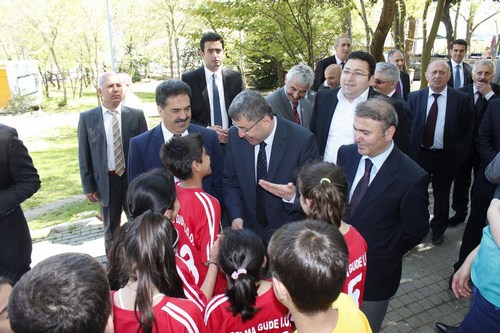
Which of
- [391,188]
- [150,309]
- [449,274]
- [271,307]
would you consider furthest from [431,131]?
[150,309]

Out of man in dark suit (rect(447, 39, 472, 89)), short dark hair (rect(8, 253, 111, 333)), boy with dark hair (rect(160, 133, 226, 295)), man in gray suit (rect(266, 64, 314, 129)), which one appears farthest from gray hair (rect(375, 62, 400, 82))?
short dark hair (rect(8, 253, 111, 333))

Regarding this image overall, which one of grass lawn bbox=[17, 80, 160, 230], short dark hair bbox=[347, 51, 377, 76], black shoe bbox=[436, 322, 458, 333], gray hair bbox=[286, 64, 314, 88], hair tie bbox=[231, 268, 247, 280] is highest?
short dark hair bbox=[347, 51, 377, 76]

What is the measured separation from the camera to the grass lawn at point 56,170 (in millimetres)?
7816

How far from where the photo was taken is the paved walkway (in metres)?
3.65

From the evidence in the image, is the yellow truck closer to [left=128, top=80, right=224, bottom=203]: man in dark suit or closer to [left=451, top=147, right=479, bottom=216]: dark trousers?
[left=128, top=80, right=224, bottom=203]: man in dark suit

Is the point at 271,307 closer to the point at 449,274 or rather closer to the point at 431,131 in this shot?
the point at 449,274

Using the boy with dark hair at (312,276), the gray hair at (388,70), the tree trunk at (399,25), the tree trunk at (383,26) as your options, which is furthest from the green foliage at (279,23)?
the boy with dark hair at (312,276)

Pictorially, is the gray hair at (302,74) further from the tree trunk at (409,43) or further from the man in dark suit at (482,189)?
the tree trunk at (409,43)

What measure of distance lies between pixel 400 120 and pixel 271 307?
2.75 meters

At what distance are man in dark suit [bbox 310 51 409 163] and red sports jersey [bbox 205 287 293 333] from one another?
2.30 meters

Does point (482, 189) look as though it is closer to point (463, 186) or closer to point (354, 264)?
point (463, 186)

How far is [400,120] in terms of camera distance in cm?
398

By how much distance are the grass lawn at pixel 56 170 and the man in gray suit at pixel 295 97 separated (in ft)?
15.3

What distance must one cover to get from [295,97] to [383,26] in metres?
3.65
